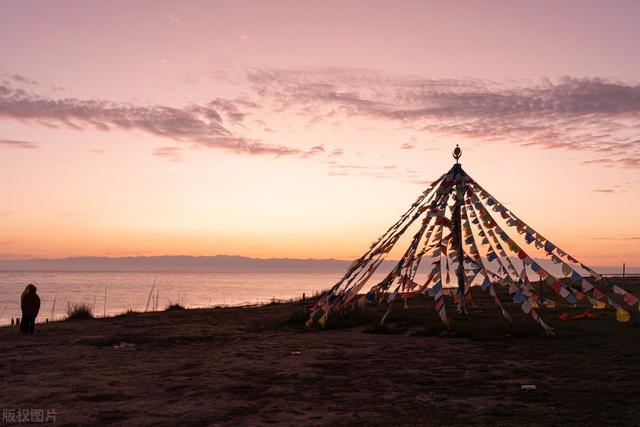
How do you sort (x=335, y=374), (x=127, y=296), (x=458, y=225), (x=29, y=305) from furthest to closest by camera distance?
(x=127, y=296)
(x=458, y=225)
(x=29, y=305)
(x=335, y=374)

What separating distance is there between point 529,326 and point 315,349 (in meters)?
5.72

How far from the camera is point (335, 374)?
34.2 feet

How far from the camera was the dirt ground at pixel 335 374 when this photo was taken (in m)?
7.73

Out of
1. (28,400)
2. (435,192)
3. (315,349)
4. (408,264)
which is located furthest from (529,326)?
(28,400)

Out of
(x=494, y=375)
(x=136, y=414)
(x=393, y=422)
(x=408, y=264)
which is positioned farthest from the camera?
(x=408, y=264)

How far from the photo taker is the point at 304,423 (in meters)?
7.34

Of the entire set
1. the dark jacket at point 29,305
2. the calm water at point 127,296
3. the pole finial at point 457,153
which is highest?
the pole finial at point 457,153

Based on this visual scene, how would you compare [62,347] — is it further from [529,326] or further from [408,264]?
[529,326]

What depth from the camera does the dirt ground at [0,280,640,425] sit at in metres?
7.73

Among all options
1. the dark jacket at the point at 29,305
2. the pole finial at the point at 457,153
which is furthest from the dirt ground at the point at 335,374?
the pole finial at the point at 457,153

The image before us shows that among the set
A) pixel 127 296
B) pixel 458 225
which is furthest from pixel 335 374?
pixel 127 296

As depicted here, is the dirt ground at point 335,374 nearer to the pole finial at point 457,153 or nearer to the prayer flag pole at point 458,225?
the prayer flag pole at point 458,225

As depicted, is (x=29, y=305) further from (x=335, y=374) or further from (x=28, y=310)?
(x=335, y=374)

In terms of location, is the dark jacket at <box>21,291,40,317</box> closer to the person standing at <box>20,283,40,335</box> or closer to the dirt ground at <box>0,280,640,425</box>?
the person standing at <box>20,283,40,335</box>
